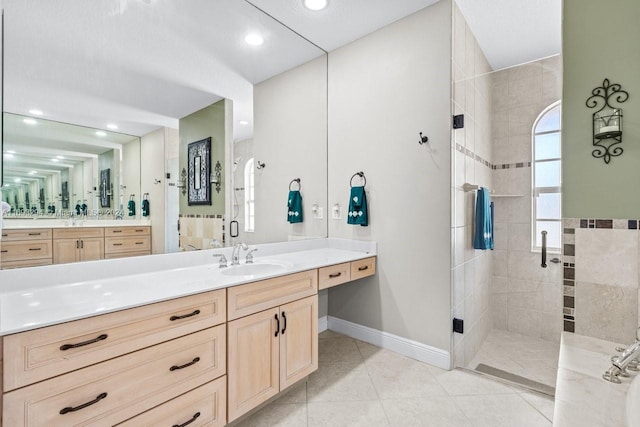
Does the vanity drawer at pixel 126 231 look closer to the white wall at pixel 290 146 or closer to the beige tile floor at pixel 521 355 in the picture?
the white wall at pixel 290 146

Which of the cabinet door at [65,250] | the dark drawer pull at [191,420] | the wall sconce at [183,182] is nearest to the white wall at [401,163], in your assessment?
the wall sconce at [183,182]

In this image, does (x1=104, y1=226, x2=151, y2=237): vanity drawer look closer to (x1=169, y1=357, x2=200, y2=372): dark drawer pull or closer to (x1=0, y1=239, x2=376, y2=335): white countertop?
(x1=0, y1=239, x2=376, y2=335): white countertop

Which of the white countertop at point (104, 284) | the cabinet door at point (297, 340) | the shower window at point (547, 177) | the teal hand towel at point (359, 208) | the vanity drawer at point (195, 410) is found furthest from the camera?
the teal hand towel at point (359, 208)

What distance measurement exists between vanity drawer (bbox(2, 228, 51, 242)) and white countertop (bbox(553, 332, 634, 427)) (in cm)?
209

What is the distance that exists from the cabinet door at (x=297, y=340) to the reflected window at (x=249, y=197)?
31.3 inches

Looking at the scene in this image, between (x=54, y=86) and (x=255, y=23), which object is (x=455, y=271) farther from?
(x=54, y=86)

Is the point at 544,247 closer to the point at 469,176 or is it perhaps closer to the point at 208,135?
the point at 469,176

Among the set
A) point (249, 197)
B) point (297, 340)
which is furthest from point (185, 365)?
point (249, 197)

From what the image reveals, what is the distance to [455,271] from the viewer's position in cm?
223

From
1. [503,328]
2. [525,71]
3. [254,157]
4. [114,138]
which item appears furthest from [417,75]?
[503,328]

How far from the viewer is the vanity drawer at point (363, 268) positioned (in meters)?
2.35

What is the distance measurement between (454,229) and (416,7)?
166 centimetres

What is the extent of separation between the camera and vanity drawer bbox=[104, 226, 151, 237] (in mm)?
1644

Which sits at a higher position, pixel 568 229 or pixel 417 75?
pixel 417 75
